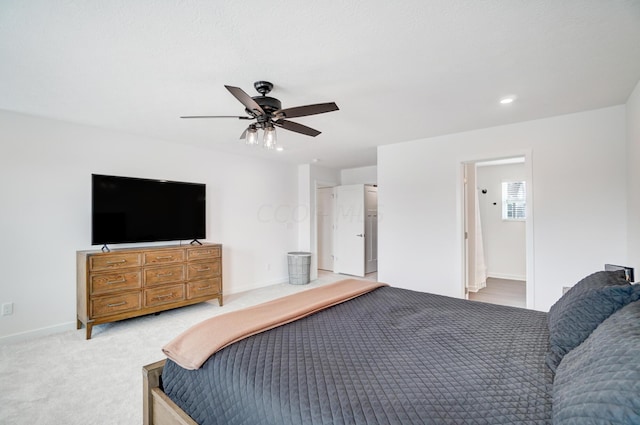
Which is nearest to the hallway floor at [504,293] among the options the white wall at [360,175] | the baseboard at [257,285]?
the white wall at [360,175]

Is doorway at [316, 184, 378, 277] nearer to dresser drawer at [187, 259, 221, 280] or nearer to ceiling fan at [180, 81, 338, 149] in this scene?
dresser drawer at [187, 259, 221, 280]

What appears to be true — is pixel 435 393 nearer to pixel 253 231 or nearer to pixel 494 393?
pixel 494 393

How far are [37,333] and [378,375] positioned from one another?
12.6 ft

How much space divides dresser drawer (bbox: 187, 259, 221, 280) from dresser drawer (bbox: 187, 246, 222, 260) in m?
0.08

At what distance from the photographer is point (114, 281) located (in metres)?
3.17

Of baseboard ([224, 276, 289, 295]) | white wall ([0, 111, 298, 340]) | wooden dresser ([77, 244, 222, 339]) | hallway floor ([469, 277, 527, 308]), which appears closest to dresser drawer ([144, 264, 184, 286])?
wooden dresser ([77, 244, 222, 339])

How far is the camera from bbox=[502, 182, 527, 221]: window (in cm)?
573

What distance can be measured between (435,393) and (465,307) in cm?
120

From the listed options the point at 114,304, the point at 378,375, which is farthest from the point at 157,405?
the point at 114,304

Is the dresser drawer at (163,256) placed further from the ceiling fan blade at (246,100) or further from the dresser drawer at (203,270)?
the ceiling fan blade at (246,100)

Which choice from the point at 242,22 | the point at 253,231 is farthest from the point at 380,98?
the point at 253,231

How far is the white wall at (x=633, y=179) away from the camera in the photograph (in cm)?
245

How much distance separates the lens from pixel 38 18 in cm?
159

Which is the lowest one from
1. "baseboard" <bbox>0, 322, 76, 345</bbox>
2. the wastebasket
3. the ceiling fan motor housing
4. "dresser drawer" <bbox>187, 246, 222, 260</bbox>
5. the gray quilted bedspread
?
"baseboard" <bbox>0, 322, 76, 345</bbox>
